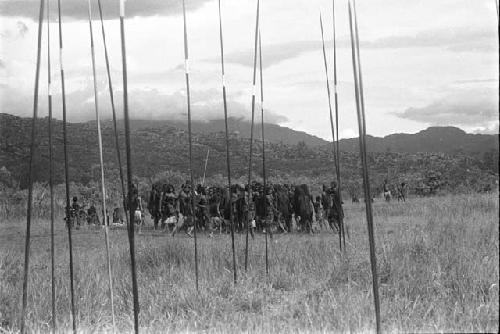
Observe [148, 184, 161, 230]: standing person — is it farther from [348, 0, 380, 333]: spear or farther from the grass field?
[348, 0, 380, 333]: spear

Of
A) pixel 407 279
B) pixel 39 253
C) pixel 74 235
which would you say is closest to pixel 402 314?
pixel 407 279

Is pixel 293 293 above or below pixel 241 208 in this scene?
below

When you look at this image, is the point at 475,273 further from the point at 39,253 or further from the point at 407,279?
the point at 39,253

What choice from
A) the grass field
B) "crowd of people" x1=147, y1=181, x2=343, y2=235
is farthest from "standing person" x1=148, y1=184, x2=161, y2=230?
the grass field

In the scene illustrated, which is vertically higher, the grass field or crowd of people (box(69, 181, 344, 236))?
crowd of people (box(69, 181, 344, 236))

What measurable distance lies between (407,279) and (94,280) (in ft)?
10.5

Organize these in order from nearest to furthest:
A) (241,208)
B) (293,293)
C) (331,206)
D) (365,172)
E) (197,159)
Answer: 1. (365,172)
2. (293,293)
3. (331,206)
4. (241,208)
5. (197,159)

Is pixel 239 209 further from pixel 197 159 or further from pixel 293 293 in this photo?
pixel 197 159

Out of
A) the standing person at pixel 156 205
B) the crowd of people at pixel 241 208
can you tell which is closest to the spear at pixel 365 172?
the crowd of people at pixel 241 208

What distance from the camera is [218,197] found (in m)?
16.1

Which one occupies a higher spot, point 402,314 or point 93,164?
point 93,164

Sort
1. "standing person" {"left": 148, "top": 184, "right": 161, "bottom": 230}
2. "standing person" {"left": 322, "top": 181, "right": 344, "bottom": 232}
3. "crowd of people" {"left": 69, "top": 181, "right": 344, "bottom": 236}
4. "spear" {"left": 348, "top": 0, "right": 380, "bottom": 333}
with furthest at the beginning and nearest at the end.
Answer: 1. "standing person" {"left": 148, "top": 184, "right": 161, "bottom": 230}
2. "crowd of people" {"left": 69, "top": 181, "right": 344, "bottom": 236}
3. "standing person" {"left": 322, "top": 181, "right": 344, "bottom": 232}
4. "spear" {"left": 348, "top": 0, "right": 380, "bottom": 333}

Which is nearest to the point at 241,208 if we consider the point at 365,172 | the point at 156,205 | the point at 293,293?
the point at 156,205

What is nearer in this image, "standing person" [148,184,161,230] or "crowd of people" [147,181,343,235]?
"crowd of people" [147,181,343,235]
